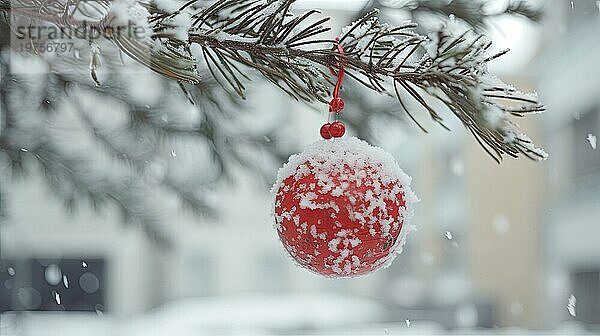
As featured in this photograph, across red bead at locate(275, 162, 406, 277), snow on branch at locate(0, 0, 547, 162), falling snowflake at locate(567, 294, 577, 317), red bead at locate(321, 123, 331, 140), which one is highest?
snow on branch at locate(0, 0, 547, 162)

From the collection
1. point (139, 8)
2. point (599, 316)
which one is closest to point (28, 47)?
point (139, 8)

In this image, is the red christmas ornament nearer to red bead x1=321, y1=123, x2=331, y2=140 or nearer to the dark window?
red bead x1=321, y1=123, x2=331, y2=140

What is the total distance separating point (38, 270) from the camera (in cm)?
916

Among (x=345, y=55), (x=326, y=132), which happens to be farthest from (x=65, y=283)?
(x=345, y=55)

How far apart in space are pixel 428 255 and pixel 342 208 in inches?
382

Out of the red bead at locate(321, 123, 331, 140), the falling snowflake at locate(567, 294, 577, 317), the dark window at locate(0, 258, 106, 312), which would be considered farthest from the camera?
the dark window at locate(0, 258, 106, 312)

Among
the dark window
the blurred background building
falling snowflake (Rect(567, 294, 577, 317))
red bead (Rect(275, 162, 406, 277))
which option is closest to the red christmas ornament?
red bead (Rect(275, 162, 406, 277))

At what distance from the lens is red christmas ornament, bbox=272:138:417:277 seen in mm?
587

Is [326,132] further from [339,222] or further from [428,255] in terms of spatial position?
[428,255]

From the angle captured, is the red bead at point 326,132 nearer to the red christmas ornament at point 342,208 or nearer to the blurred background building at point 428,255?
the red christmas ornament at point 342,208

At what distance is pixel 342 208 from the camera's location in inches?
23.1

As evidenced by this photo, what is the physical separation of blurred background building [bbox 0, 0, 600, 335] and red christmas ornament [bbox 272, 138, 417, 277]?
19.6 feet

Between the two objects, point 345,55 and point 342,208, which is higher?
point 345,55

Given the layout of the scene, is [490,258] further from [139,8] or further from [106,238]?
[139,8]
